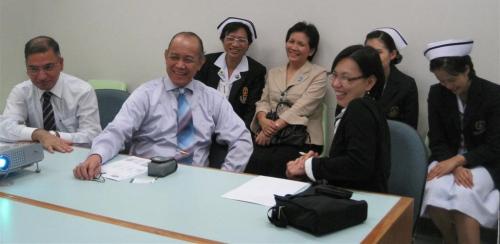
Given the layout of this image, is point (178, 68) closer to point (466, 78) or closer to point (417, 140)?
point (417, 140)

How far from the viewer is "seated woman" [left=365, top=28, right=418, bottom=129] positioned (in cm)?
297

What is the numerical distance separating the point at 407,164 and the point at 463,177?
646mm

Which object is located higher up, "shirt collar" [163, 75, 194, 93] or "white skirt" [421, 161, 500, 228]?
"shirt collar" [163, 75, 194, 93]

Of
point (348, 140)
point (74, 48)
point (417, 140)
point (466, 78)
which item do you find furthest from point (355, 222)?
point (74, 48)

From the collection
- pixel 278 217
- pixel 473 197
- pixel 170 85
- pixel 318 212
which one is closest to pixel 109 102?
pixel 170 85

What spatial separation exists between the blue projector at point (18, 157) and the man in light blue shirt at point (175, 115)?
0.48m

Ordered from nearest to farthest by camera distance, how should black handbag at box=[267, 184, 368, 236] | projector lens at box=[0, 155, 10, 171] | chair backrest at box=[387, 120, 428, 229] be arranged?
1. black handbag at box=[267, 184, 368, 236]
2. projector lens at box=[0, 155, 10, 171]
3. chair backrest at box=[387, 120, 428, 229]

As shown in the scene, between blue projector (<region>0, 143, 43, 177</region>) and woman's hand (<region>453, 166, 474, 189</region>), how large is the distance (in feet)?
6.67

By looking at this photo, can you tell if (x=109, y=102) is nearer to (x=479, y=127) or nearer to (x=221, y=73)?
(x=221, y=73)

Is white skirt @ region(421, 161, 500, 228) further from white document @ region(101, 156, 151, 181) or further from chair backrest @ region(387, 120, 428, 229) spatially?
white document @ region(101, 156, 151, 181)

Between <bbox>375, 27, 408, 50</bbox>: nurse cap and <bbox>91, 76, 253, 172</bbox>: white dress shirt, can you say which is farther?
<bbox>375, 27, 408, 50</bbox>: nurse cap

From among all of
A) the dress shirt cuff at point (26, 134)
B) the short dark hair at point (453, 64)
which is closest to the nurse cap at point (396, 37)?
the short dark hair at point (453, 64)

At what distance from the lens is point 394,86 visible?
9.78 ft

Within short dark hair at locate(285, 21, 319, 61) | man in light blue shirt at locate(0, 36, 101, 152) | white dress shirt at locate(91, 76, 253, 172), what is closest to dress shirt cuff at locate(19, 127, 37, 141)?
man in light blue shirt at locate(0, 36, 101, 152)
